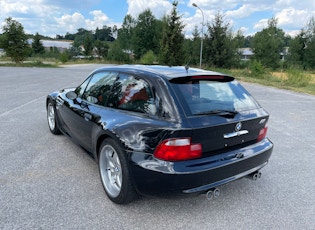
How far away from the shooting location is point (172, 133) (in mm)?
2260

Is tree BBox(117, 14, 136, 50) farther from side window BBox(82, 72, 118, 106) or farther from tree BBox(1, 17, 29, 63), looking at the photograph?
side window BBox(82, 72, 118, 106)

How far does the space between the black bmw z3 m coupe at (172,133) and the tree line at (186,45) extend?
2.59 meters

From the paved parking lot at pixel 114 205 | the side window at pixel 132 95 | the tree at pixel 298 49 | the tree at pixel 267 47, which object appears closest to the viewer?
the paved parking lot at pixel 114 205

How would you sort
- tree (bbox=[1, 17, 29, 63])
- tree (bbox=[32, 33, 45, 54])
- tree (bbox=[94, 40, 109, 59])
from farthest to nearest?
1. tree (bbox=[94, 40, 109, 59])
2. tree (bbox=[32, 33, 45, 54])
3. tree (bbox=[1, 17, 29, 63])

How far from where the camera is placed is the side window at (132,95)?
260 cm

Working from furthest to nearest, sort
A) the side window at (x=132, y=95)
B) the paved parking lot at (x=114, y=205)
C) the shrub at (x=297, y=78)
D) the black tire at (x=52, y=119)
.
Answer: the shrub at (x=297, y=78) → the black tire at (x=52, y=119) → the side window at (x=132, y=95) → the paved parking lot at (x=114, y=205)

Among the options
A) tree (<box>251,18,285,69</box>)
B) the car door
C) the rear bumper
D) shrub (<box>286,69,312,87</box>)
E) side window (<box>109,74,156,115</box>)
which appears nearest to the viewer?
the rear bumper

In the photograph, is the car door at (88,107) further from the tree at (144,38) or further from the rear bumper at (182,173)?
the tree at (144,38)

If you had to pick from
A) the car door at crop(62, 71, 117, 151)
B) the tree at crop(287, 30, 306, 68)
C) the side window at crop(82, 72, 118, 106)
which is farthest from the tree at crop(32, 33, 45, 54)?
the side window at crop(82, 72, 118, 106)

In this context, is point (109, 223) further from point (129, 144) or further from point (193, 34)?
point (193, 34)

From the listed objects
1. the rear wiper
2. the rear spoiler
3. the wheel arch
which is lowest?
the wheel arch

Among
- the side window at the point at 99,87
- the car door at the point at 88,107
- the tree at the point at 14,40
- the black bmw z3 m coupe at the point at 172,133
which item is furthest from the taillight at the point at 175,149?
the tree at the point at 14,40

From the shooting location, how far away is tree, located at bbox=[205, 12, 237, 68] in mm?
27141

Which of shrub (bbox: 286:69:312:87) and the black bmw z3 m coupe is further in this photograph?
shrub (bbox: 286:69:312:87)
